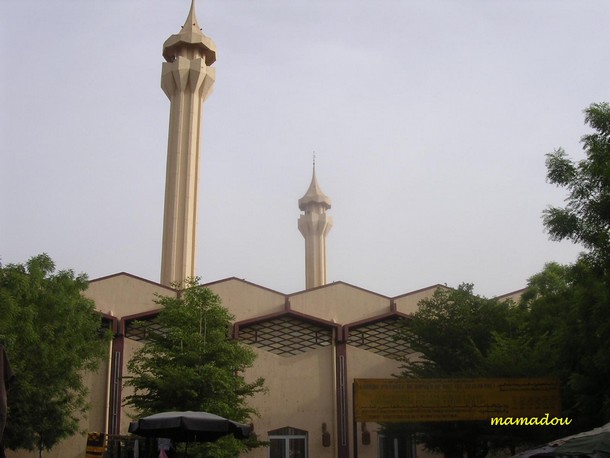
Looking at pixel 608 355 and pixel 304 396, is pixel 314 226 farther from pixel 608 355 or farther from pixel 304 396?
pixel 608 355

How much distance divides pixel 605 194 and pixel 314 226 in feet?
159

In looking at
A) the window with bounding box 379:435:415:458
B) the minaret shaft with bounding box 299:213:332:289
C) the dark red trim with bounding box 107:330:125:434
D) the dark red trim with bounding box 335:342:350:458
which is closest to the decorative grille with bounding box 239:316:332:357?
the dark red trim with bounding box 335:342:350:458

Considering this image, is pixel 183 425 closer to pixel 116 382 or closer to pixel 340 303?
pixel 116 382

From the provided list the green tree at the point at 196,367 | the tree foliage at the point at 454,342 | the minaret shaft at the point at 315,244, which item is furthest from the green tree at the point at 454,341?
the minaret shaft at the point at 315,244

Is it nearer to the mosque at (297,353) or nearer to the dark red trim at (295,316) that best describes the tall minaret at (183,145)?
the mosque at (297,353)

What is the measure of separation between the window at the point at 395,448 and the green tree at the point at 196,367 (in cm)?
657

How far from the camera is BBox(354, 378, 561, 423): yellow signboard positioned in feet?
52.3

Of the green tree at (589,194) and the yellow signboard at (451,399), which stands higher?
the green tree at (589,194)

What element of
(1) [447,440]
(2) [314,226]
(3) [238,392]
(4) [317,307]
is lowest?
(1) [447,440]

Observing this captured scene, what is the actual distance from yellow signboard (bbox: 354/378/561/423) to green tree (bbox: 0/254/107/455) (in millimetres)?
10046

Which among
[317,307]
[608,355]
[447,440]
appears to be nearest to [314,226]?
[317,307]

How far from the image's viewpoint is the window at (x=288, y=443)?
25.8 metres

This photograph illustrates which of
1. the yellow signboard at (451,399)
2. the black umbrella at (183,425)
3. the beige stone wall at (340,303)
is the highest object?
the beige stone wall at (340,303)

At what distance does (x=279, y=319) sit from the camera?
27953 mm
